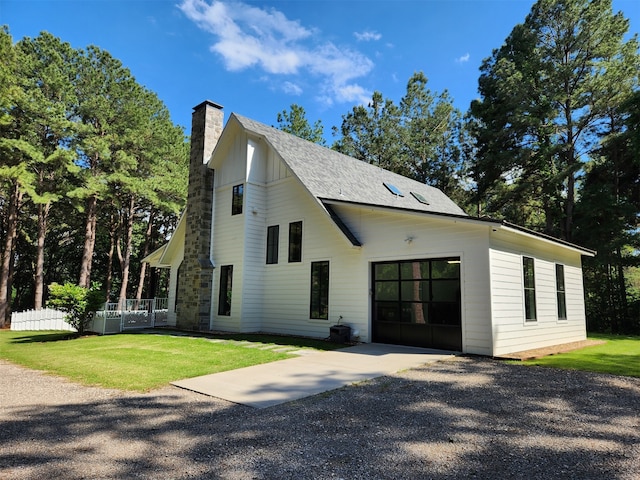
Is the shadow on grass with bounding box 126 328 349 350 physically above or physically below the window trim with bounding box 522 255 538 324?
below

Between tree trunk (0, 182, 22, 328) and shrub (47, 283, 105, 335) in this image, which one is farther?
tree trunk (0, 182, 22, 328)

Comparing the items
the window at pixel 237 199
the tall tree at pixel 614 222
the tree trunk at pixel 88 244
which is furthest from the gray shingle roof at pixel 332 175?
the tree trunk at pixel 88 244

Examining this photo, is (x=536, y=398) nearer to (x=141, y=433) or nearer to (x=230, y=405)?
(x=230, y=405)

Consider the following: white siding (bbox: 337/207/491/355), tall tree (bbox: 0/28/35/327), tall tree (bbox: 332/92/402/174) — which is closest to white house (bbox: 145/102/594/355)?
white siding (bbox: 337/207/491/355)

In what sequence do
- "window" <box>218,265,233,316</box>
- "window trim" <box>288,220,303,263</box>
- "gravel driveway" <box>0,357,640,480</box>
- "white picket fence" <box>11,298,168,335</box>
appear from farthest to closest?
"white picket fence" <box>11,298,168,335</box>, "window" <box>218,265,233,316</box>, "window trim" <box>288,220,303,263</box>, "gravel driveway" <box>0,357,640,480</box>

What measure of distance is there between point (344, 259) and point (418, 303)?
2.71 metres

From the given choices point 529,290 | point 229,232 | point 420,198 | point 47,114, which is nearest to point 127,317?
point 229,232

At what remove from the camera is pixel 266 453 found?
11.8ft

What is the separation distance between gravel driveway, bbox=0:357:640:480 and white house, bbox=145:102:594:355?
3292mm

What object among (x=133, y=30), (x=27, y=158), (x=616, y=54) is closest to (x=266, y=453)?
(x=133, y=30)

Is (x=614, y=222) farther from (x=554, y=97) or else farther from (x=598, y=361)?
(x=598, y=361)

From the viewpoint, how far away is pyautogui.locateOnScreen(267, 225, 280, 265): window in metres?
14.1

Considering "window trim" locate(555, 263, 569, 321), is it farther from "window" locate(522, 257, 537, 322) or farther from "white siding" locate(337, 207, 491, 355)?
"white siding" locate(337, 207, 491, 355)

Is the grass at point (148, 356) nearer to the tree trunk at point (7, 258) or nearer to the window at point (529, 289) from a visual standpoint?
the window at point (529, 289)
